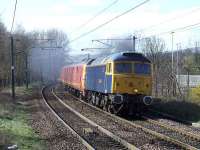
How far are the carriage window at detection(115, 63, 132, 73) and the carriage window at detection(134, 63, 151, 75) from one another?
1.01ft

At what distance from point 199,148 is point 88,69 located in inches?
782

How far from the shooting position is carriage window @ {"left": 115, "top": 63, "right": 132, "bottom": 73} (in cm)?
2388

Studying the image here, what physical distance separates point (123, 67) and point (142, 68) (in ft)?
3.30

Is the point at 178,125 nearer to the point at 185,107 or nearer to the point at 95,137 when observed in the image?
the point at 95,137

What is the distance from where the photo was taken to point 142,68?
24.2m

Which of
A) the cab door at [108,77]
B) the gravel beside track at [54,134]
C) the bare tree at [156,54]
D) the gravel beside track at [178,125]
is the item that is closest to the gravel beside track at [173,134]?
the gravel beside track at [178,125]

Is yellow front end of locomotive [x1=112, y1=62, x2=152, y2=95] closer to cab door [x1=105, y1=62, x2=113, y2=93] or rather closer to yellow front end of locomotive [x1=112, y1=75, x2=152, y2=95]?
yellow front end of locomotive [x1=112, y1=75, x2=152, y2=95]

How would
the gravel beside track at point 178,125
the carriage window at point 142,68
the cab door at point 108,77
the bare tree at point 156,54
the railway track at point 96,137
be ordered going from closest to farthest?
the railway track at point 96,137, the gravel beside track at point 178,125, the carriage window at point 142,68, the cab door at point 108,77, the bare tree at point 156,54

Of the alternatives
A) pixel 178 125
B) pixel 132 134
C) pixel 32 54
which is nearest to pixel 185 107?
→ pixel 178 125

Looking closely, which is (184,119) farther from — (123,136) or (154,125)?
(123,136)

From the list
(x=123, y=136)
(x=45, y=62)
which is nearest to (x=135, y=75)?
(x=123, y=136)

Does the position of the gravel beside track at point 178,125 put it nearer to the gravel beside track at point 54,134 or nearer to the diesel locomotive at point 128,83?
the diesel locomotive at point 128,83

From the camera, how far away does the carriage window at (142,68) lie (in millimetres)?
24031

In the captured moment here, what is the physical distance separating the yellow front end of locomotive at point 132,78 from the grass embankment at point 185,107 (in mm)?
2047
